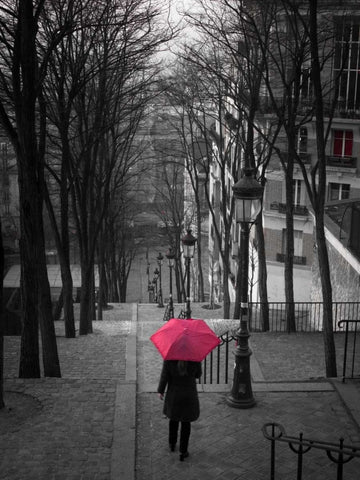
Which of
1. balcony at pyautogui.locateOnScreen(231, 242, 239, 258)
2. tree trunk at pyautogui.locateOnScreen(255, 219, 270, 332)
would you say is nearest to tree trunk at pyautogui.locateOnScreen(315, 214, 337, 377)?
tree trunk at pyautogui.locateOnScreen(255, 219, 270, 332)

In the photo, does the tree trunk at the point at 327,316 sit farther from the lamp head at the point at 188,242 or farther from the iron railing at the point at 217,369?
the lamp head at the point at 188,242

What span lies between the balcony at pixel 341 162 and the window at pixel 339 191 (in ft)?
3.39

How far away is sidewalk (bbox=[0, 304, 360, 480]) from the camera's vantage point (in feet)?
25.2

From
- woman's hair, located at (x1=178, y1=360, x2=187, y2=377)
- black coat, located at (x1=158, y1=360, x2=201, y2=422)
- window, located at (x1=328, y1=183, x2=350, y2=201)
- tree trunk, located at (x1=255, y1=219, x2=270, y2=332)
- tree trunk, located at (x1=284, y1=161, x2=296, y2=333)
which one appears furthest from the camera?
window, located at (x1=328, y1=183, x2=350, y2=201)

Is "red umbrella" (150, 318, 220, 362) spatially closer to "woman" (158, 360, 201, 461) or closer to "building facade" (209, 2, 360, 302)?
"woman" (158, 360, 201, 461)

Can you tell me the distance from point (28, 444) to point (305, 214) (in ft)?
82.4

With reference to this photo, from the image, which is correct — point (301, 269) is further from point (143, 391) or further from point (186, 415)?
point (186, 415)

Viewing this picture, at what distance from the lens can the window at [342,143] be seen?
31211 millimetres

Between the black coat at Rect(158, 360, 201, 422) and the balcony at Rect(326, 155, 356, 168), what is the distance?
82.6 ft

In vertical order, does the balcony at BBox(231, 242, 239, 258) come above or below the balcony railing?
below

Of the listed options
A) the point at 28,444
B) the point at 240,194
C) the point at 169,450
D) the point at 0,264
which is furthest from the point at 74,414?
the point at 240,194

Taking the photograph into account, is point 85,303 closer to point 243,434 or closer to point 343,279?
point 343,279

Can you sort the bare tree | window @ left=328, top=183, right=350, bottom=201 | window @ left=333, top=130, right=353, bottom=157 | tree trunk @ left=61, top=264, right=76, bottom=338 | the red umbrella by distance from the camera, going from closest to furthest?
the red umbrella
the bare tree
tree trunk @ left=61, top=264, right=76, bottom=338
window @ left=333, top=130, right=353, bottom=157
window @ left=328, top=183, right=350, bottom=201

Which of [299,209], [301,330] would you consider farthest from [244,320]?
[299,209]
